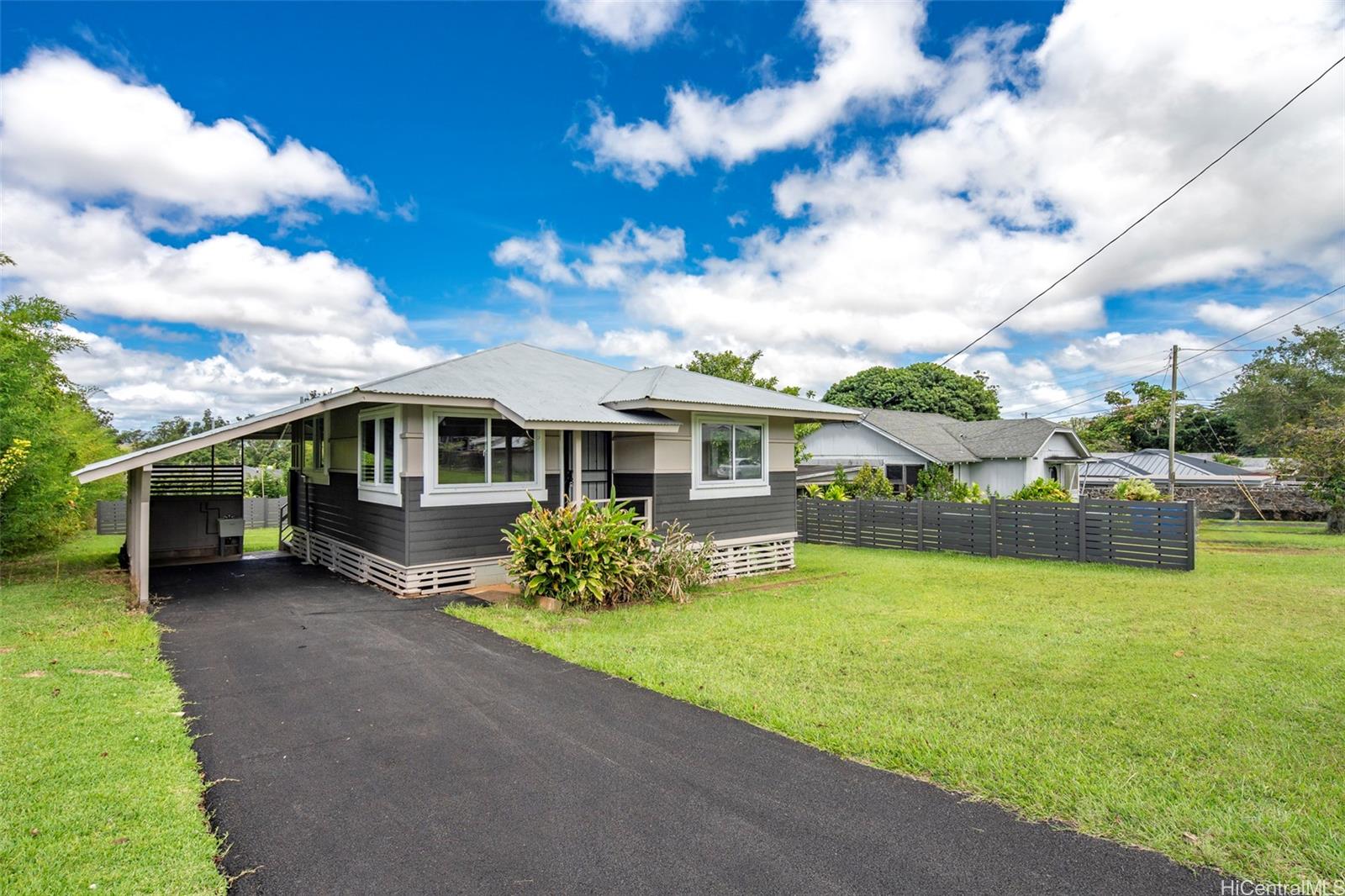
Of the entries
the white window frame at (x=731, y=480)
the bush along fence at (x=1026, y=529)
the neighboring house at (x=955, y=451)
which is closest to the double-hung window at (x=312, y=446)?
the white window frame at (x=731, y=480)

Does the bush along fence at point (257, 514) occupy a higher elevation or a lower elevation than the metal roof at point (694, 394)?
lower

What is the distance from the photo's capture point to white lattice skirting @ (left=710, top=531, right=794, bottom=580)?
1155 cm

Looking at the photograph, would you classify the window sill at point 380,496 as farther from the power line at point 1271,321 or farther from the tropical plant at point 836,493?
the power line at point 1271,321

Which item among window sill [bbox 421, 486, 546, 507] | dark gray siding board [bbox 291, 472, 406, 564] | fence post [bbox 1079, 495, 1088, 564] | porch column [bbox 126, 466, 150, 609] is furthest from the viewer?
fence post [bbox 1079, 495, 1088, 564]

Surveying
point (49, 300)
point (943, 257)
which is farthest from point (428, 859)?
point (943, 257)

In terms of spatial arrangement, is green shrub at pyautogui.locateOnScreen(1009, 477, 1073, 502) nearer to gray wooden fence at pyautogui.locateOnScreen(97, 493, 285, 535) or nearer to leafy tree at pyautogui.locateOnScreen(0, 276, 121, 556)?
leafy tree at pyautogui.locateOnScreen(0, 276, 121, 556)

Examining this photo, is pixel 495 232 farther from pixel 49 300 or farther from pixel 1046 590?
pixel 1046 590

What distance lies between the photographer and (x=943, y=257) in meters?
18.2

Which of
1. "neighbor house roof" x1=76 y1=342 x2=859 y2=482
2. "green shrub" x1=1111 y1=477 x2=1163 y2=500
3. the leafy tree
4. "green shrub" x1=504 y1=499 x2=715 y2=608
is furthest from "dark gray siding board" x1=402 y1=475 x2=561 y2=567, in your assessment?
"green shrub" x1=1111 y1=477 x2=1163 y2=500

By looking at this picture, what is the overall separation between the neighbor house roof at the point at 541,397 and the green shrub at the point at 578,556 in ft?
4.31

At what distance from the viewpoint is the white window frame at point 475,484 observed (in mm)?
9180

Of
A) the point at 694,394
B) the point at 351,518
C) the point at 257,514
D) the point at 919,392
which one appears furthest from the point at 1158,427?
the point at 257,514

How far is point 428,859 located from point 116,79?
12.2m

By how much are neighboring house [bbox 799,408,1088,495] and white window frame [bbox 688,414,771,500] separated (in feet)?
33.1
